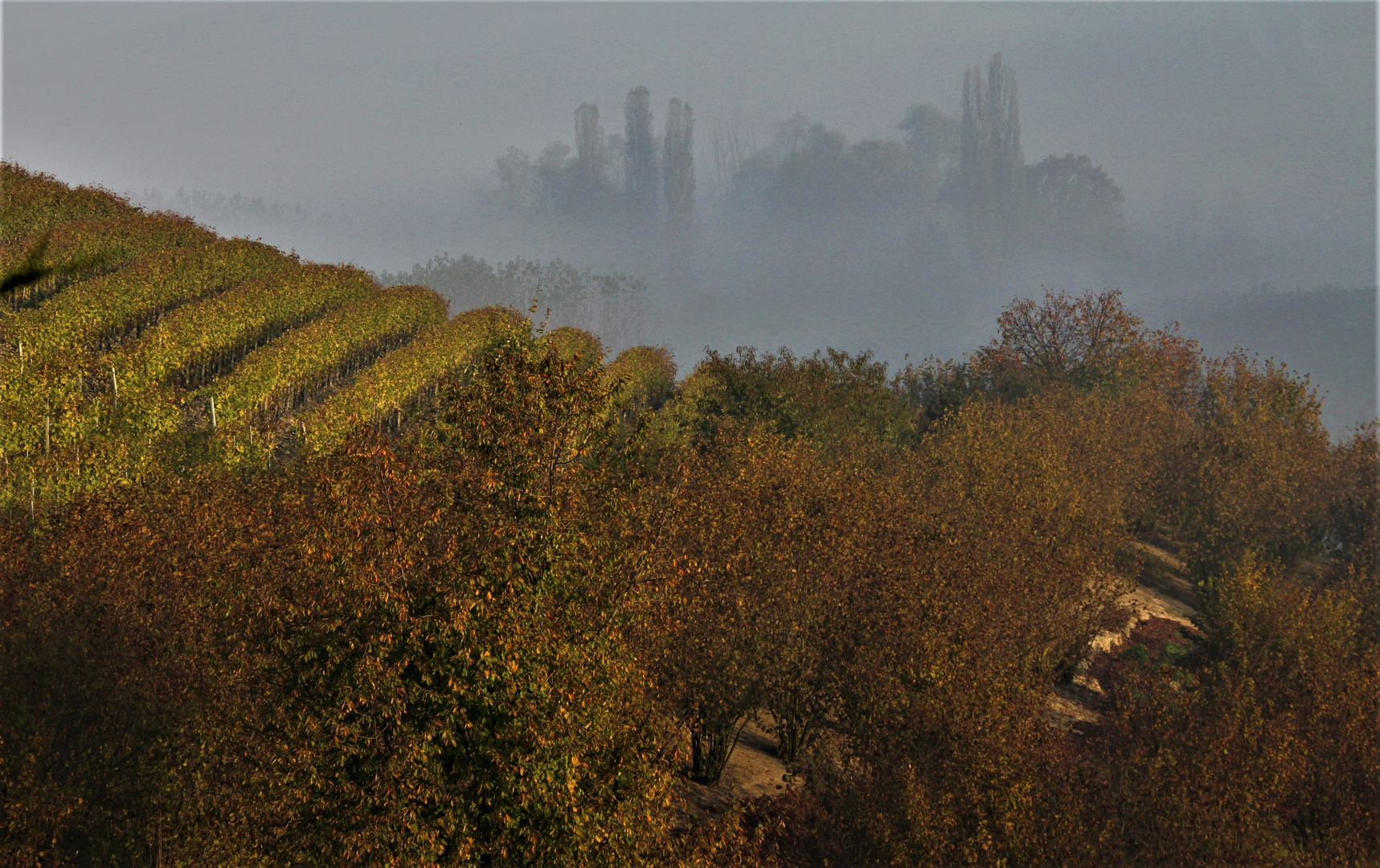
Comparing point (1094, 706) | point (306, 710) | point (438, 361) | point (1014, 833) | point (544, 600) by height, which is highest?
point (438, 361)

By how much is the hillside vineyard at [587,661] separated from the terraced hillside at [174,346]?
0.55 meters

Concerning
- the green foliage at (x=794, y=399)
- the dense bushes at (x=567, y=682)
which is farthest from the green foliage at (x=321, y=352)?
the green foliage at (x=794, y=399)

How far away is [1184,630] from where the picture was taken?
2042 inches

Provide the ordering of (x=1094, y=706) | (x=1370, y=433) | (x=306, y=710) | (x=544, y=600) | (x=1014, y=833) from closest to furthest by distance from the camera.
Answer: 1. (x=306, y=710)
2. (x=544, y=600)
3. (x=1014, y=833)
4. (x=1094, y=706)
5. (x=1370, y=433)

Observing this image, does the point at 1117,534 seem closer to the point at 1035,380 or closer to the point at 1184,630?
the point at 1184,630

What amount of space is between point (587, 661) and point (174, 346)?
154ft

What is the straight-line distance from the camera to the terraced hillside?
36.7m

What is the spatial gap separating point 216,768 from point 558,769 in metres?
6.13

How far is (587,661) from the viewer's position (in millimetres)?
14219

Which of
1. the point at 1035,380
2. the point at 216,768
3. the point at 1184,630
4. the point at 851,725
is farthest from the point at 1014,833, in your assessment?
the point at 1035,380

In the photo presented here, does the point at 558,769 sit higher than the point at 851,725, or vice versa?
the point at 558,769

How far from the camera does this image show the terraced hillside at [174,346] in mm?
36719

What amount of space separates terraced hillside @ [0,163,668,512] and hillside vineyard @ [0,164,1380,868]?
1.80 feet

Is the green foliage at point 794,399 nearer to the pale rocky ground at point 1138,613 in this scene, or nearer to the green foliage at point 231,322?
the pale rocky ground at point 1138,613
